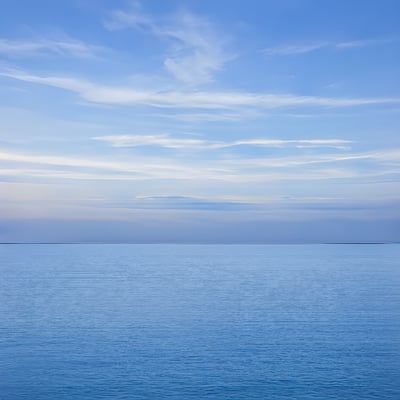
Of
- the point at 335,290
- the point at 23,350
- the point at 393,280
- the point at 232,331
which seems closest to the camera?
the point at 23,350

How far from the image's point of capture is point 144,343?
58.6 metres

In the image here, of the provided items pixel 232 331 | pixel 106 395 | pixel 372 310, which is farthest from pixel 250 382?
pixel 372 310

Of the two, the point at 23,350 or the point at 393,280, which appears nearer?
the point at 23,350

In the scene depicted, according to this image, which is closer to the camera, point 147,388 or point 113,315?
point 147,388

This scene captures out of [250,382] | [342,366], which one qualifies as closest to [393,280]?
[342,366]

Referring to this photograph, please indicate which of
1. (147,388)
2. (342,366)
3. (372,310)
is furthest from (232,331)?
(372,310)

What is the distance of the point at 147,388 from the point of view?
144 feet

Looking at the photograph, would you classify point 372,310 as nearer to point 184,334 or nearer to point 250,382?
point 184,334

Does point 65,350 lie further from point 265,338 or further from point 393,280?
point 393,280

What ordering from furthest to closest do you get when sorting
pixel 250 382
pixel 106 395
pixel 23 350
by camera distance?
pixel 23 350 → pixel 250 382 → pixel 106 395

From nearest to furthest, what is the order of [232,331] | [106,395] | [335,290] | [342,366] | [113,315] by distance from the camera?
[106,395] → [342,366] → [232,331] → [113,315] → [335,290]

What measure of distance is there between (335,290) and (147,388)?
75810 mm

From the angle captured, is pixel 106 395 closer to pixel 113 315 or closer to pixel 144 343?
pixel 144 343

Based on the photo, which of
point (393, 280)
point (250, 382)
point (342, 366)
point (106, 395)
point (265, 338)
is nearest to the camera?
point (106, 395)
